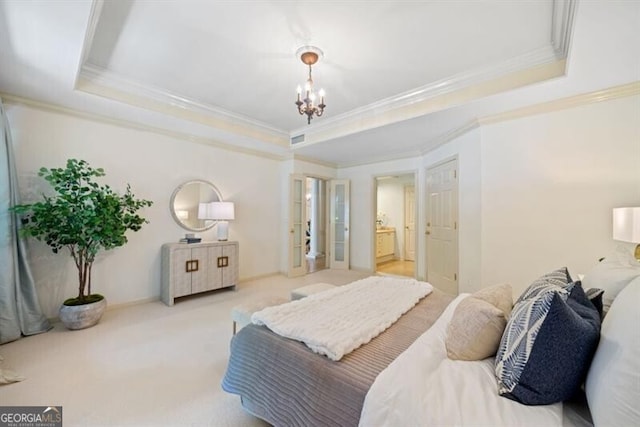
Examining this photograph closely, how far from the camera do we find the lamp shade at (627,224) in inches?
77.0

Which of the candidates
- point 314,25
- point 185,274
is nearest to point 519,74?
point 314,25

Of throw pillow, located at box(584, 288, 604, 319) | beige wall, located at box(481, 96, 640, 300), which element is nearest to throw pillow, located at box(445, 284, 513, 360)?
throw pillow, located at box(584, 288, 604, 319)

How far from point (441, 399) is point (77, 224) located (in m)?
3.44

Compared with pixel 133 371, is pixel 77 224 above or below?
above

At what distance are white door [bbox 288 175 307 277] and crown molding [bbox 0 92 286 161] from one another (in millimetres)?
916

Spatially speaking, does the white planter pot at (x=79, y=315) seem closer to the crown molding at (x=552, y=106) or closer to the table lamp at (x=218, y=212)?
the table lamp at (x=218, y=212)

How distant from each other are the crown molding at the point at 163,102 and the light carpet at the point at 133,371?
2.46m

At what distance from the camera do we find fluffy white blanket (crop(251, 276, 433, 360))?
1.30 meters

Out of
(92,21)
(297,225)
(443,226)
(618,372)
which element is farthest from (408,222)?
(92,21)

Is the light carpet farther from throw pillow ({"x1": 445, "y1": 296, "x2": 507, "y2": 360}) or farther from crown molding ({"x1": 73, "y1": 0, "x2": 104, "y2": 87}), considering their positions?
crown molding ({"x1": 73, "y1": 0, "x2": 104, "y2": 87})

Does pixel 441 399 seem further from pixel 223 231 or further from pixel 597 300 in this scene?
pixel 223 231

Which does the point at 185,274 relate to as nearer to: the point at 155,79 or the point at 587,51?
the point at 155,79

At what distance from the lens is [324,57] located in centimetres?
246

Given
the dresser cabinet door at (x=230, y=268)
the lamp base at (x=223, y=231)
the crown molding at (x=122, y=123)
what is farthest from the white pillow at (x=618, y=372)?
the crown molding at (x=122, y=123)
